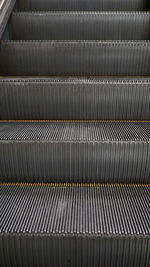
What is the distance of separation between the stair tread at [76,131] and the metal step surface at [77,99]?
3.8 inches

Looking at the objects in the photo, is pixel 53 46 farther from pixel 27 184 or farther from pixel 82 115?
pixel 27 184

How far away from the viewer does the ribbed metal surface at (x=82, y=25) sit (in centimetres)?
258

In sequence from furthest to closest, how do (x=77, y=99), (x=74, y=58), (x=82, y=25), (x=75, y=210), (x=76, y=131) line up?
(x=82, y=25)
(x=74, y=58)
(x=77, y=99)
(x=76, y=131)
(x=75, y=210)

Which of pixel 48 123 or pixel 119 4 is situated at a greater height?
pixel 119 4

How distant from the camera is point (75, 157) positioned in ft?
5.32

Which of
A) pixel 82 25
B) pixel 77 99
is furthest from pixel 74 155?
pixel 82 25

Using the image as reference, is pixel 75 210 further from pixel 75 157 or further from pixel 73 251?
pixel 75 157

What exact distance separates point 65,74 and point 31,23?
2.40 ft

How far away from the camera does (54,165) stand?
5.38ft

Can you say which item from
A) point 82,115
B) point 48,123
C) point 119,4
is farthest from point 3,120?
point 119,4

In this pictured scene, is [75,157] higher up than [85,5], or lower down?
lower down

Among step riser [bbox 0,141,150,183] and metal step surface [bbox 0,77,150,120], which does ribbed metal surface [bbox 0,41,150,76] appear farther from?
step riser [bbox 0,141,150,183]

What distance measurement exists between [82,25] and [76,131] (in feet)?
4.52

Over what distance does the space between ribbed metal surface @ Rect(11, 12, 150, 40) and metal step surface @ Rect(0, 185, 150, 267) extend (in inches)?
71.4
